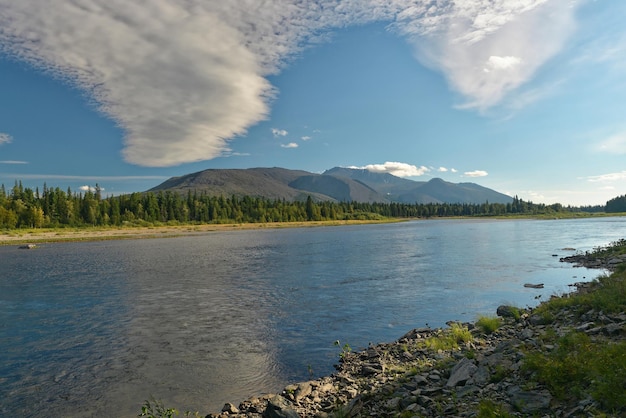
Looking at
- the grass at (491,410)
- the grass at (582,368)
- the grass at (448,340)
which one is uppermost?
the grass at (582,368)

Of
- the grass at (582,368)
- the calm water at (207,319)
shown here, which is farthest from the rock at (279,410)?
the grass at (582,368)

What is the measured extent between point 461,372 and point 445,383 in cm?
69

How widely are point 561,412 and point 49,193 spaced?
206395 millimetres

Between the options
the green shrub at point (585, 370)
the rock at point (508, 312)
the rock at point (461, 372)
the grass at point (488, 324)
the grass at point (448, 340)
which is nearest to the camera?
the green shrub at point (585, 370)

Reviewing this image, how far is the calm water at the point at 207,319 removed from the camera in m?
16.2

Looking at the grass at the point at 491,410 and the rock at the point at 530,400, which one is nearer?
the grass at the point at 491,410

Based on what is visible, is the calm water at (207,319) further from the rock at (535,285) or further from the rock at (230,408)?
the rock at (230,408)

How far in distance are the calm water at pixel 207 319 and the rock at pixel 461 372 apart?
244 inches

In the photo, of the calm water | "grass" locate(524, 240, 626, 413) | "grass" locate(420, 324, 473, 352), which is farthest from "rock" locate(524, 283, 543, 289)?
"grass" locate(524, 240, 626, 413)

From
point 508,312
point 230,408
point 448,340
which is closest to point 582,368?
point 448,340

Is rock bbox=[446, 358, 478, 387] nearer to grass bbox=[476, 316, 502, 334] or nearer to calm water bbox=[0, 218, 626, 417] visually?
calm water bbox=[0, 218, 626, 417]

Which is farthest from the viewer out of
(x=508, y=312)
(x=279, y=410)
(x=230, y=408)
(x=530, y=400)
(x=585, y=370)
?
(x=508, y=312)

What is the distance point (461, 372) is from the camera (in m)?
13.2

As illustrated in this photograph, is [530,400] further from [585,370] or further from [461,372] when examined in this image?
[461,372]
